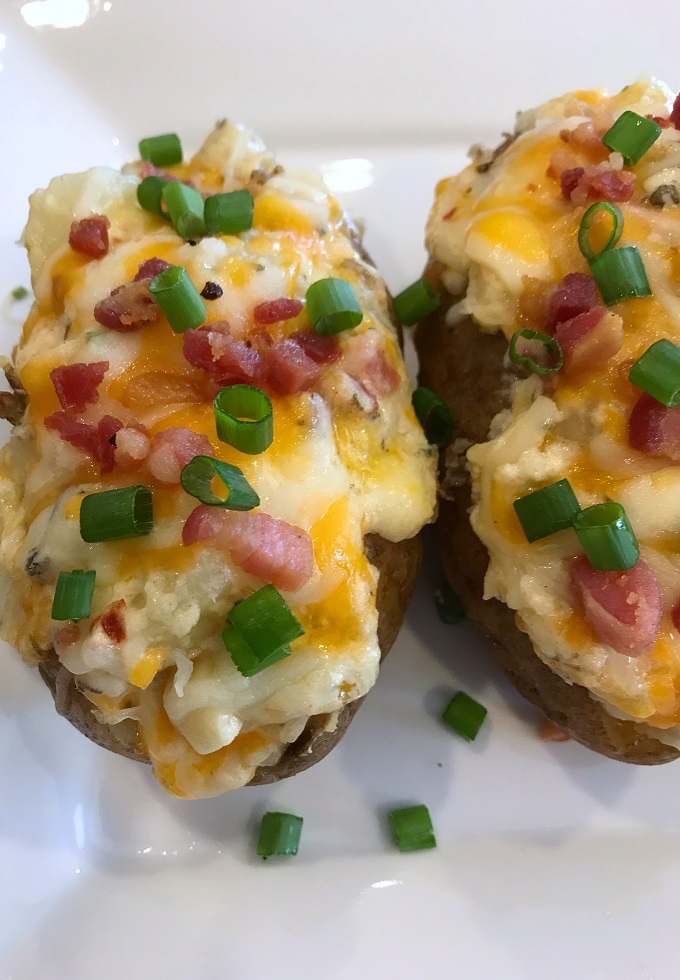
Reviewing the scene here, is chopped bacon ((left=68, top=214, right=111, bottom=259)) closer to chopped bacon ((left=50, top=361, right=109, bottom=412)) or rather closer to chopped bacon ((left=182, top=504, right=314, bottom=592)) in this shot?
chopped bacon ((left=50, top=361, right=109, bottom=412))

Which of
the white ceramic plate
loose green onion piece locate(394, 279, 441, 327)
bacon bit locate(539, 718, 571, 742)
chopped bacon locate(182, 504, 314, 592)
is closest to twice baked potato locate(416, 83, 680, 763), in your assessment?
loose green onion piece locate(394, 279, 441, 327)

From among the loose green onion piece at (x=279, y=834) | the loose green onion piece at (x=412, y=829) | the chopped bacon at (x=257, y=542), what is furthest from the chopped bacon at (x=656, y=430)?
the loose green onion piece at (x=279, y=834)

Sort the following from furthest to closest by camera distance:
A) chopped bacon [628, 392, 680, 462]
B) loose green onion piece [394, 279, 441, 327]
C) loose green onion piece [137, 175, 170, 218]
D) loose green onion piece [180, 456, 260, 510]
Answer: loose green onion piece [394, 279, 441, 327], loose green onion piece [137, 175, 170, 218], chopped bacon [628, 392, 680, 462], loose green onion piece [180, 456, 260, 510]

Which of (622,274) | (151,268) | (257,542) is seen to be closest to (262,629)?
(257,542)

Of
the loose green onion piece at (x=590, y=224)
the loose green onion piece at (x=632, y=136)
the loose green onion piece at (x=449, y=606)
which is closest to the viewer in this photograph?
the loose green onion piece at (x=590, y=224)

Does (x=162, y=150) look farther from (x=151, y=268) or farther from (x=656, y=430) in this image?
(x=656, y=430)

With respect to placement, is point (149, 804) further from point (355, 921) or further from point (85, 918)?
Result: point (355, 921)

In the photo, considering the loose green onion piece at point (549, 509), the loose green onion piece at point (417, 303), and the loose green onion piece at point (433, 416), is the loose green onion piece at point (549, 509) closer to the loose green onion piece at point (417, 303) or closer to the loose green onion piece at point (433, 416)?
the loose green onion piece at point (433, 416)
